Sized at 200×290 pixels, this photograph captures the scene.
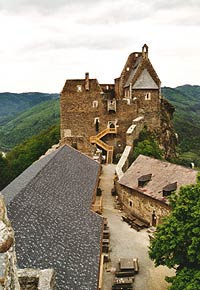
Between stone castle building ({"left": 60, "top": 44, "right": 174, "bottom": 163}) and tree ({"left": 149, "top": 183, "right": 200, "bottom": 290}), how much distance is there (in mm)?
34847

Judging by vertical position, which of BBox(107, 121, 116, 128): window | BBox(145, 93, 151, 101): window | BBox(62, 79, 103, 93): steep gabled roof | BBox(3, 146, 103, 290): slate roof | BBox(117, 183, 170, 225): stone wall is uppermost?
BBox(62, 79, 103, 93): steep gabled roof

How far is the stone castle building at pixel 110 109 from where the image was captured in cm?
5506

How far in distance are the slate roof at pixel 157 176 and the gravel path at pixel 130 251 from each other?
313 centimetres

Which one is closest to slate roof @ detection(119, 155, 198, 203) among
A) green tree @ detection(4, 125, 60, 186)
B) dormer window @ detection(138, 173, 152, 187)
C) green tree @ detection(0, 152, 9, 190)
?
dormer window @ detection(138, 173, 152, 187)

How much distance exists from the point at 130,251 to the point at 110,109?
31207mm

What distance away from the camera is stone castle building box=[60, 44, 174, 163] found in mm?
55062

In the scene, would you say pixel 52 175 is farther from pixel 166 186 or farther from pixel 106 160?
pixel 106 160

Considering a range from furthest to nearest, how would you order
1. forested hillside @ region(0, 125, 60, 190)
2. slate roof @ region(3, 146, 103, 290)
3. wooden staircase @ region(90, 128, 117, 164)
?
forested hillside @ region(0, 125, 60, 190) < wooden staircase @ region(90, 128, 117, 164) < slate roof @ region(3, 146, 103, 290)

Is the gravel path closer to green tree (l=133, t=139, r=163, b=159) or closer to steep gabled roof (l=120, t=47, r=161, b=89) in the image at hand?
green tree (l=133, t=139, r=163, b=159)

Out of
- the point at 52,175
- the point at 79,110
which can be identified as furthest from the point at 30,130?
the point at 52,175

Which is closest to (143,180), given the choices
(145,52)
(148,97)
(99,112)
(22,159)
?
(148,97)

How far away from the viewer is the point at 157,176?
114 ft

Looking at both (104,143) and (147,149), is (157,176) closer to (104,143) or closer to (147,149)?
(147,149)

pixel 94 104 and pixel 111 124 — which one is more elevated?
pixel 94 104
